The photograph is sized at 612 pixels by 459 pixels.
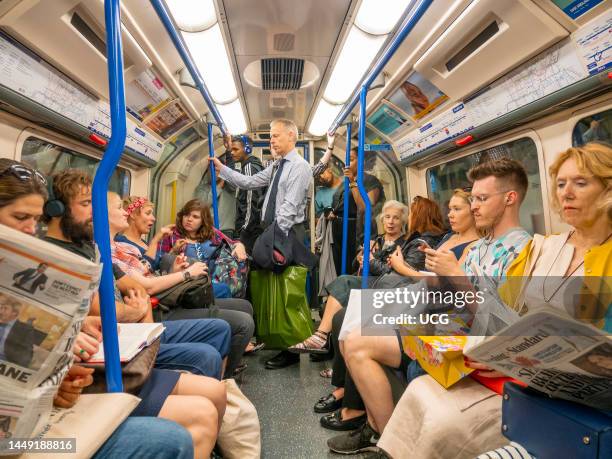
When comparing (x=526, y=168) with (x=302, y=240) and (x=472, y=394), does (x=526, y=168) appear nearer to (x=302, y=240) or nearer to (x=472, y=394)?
(x=302, y=240)

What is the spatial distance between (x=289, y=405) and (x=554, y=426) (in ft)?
6.47

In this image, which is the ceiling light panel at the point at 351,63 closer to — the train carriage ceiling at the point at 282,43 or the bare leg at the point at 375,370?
the train carriage ceiling at the point at 282,43

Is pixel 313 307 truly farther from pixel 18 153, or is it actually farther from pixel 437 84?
pixel 18 153

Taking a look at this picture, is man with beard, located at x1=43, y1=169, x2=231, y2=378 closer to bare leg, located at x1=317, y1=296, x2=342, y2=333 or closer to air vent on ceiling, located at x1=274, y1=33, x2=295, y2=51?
bare leg, located at x1=317, y1=296, x2=342, y2=333

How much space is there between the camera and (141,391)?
138 centimetres

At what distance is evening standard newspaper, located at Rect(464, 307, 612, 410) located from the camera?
735 millimetres

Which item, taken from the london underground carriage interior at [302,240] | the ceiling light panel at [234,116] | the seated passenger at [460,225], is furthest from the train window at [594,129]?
the ceiling light panel at [234,116]

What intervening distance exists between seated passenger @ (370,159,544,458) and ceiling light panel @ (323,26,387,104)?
1877 millimetres

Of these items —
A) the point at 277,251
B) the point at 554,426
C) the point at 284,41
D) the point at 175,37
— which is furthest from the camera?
the point at 284,41

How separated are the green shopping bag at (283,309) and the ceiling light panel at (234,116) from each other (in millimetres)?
2407

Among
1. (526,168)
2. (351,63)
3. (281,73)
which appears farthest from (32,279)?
(281,73)

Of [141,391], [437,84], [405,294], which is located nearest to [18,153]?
[141,391]

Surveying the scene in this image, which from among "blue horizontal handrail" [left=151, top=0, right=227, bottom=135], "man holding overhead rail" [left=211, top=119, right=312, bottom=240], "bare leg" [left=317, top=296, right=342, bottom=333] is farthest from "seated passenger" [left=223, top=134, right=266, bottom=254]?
"bare leg" [left=317, top=296, right=342, bottom=333]

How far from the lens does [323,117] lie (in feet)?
16.8
